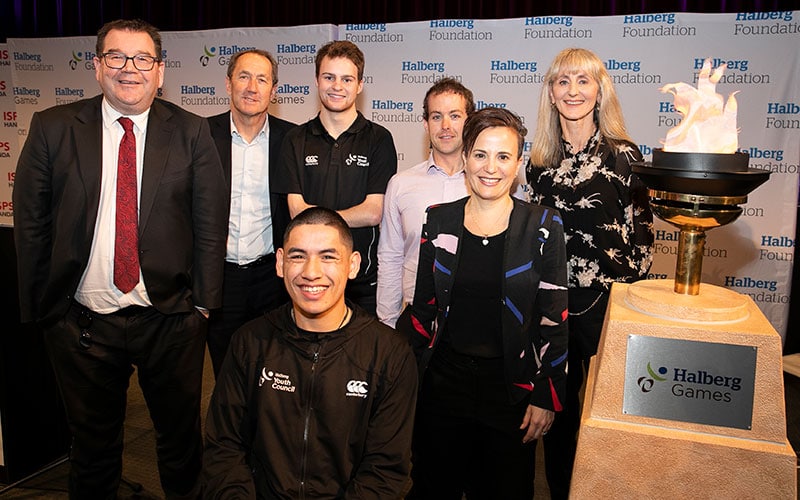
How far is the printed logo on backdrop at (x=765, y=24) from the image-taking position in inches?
167

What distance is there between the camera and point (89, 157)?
242cm

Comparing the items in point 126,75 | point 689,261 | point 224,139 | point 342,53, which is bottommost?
point 689,261

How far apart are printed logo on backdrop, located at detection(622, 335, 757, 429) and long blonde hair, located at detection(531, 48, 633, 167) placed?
1256 mm

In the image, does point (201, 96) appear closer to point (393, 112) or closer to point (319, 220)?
point (393, 112)

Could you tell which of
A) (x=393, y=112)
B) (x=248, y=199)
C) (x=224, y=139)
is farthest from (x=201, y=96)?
(x=248, y=199)

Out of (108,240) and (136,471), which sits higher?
(108,240)

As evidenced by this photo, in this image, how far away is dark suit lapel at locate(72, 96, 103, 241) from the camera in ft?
7.89

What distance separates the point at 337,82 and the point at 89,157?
1.11m

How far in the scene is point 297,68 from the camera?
213 inches

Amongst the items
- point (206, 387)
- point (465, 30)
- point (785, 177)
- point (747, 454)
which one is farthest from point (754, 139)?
point (206, 387)

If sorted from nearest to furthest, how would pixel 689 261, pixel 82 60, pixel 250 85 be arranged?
pixel 689 261 → pixel 250 85 → pixel 82 60

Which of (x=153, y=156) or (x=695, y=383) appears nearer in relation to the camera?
(x=695, y=383)

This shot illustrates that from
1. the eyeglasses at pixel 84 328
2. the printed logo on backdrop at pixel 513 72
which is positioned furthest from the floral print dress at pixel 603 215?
the printed logo on backdrop at pixel 513 72

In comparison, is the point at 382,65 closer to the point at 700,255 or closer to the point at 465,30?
the point at 465,30
